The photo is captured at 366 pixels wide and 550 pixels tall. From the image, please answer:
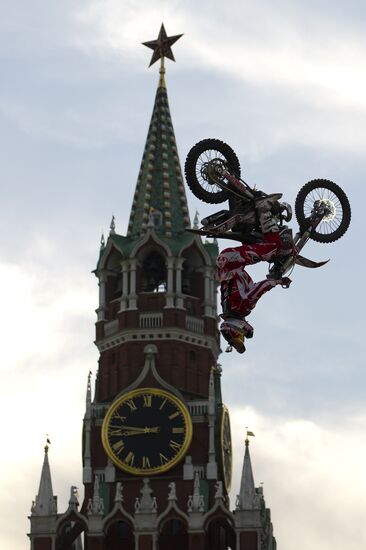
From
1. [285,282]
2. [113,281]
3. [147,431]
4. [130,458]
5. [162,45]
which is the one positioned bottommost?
[285,282]

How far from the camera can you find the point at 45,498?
12362 cm

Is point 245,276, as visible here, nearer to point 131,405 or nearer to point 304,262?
point 304,262

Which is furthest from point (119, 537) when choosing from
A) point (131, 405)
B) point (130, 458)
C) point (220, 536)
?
point (131, 405)

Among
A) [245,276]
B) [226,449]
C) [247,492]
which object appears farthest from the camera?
[226,449]

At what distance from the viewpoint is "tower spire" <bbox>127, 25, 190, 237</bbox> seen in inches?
5182

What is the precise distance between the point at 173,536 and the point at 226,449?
6.88 m

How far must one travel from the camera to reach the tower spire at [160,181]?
432 feet

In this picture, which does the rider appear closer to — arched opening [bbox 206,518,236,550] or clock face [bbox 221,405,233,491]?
arched opening [bbox 206,518,236,550]

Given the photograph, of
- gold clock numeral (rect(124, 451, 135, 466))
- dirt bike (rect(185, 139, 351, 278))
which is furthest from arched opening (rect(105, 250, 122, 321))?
dirt bike (rect(185, 139, 351, 278))

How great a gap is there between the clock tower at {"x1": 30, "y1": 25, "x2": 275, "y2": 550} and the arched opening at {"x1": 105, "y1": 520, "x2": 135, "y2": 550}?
0.06 meters

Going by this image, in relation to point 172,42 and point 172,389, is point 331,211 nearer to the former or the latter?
point 172,389

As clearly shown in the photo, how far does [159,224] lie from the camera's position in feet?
431

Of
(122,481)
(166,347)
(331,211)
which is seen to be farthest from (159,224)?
(331,211)

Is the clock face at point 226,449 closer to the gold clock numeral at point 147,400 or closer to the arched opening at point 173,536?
the arched opening at point 173,536
